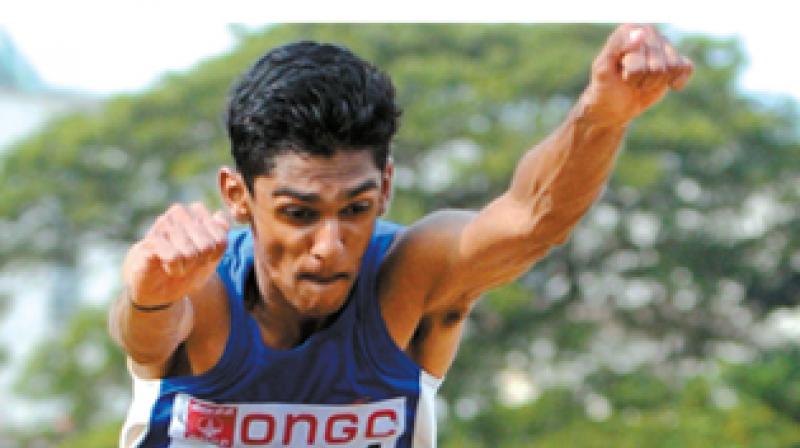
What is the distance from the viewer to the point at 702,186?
8328 mm

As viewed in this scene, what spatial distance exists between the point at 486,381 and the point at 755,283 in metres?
1.81

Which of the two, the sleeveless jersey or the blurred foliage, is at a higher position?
the blurred foliage

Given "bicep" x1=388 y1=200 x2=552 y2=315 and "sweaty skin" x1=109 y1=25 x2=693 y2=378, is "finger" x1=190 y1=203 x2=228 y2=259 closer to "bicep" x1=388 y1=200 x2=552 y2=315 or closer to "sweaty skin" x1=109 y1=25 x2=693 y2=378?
"sweaty skin" x1=109 y1=25 x2=693 y2=378

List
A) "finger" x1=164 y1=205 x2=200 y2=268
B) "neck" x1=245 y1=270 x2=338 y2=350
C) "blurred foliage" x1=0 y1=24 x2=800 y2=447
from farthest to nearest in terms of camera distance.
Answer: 1. "blurred foliage" x1=0 y1=24 x2=800 y2=447
2. "neck" x1=245 y1=270 x2=338 y2=350
3. "finger" x1=164 y1=205 x2=200 y2=268

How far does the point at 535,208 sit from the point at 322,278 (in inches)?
15.5

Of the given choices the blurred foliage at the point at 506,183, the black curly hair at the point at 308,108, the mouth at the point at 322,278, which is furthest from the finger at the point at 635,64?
the blurred foliage at the point at 506,183

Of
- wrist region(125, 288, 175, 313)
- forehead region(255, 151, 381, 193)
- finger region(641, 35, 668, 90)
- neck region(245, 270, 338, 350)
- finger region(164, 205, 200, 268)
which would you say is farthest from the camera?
neck region(245, 270, 338, 350)

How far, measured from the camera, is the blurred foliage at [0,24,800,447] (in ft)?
26.3

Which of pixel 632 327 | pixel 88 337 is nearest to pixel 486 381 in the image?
pixel 632 327

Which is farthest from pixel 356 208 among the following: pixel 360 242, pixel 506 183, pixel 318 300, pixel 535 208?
pixel 506 183

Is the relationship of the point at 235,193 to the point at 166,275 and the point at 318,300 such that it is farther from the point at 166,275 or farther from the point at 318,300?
the point at 166,275

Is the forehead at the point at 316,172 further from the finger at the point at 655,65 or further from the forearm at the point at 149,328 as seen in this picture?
the finger at the point at 655,65

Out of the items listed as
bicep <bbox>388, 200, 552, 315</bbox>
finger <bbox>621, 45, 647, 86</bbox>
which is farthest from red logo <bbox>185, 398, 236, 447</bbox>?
finger <bbox>621, 45, 647, 86</bbox>

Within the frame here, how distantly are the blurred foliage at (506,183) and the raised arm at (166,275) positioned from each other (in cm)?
553
